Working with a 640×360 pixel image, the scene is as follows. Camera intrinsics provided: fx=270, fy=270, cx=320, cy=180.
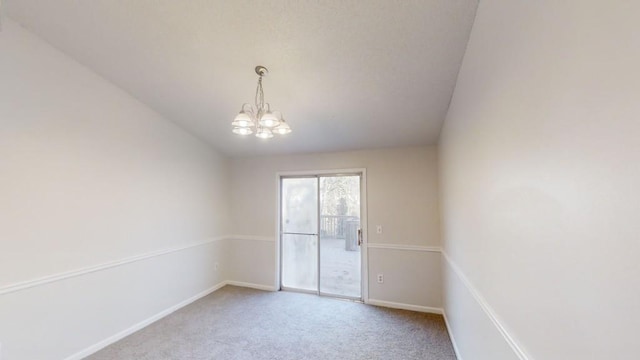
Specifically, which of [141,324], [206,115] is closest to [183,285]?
[141,324]

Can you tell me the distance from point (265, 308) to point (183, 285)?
1.28m

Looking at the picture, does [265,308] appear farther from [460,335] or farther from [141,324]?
[460,335]

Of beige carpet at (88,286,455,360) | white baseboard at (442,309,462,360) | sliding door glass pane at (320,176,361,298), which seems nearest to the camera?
white baseboard at (442,309,462,360)

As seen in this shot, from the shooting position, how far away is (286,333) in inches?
127

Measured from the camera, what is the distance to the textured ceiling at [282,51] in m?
1.94

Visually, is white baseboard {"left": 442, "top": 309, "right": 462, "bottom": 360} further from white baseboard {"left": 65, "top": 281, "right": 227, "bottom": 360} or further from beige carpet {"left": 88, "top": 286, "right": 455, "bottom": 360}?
white baseboard {"left": 65, "top": 281, "right": 227, "bottom": 360}

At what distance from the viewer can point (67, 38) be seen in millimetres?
Result: 2436

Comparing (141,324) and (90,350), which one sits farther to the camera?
(141,324)

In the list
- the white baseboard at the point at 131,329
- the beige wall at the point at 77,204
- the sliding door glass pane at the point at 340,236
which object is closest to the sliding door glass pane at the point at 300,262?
the sliding door glass pane at the point at 340,236

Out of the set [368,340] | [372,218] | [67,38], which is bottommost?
[368,340]

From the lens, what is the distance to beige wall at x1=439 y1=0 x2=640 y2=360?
606 mm

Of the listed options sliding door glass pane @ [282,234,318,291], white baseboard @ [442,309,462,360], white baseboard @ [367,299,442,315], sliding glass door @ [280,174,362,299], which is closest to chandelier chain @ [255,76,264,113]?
sliding glass door @ [280,174,362,299]

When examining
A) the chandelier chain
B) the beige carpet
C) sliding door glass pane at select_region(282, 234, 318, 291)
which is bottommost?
the beige carpet

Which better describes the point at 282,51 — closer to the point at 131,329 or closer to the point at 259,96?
the point at 259,96
